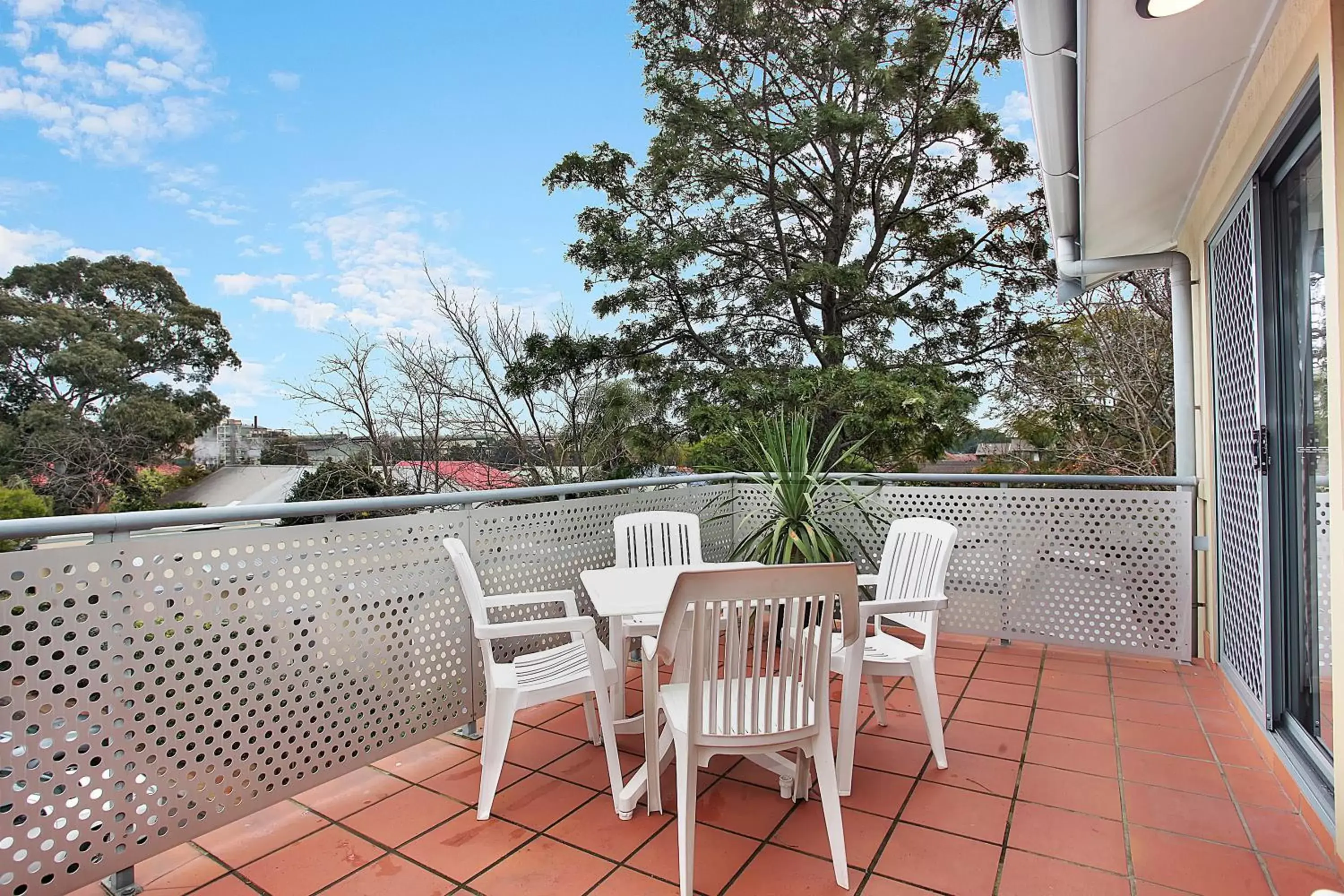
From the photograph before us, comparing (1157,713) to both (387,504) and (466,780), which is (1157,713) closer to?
(466,780)

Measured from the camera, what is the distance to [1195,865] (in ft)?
6.41

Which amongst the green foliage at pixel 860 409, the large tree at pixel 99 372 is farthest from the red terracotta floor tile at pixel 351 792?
the large tree at pixel 99 372

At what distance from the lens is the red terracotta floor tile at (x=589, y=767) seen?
250cm

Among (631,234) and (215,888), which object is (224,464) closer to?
(631,234)

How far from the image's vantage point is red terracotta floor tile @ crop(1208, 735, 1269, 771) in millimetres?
2578

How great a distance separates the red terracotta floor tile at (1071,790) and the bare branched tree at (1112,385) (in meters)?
5.39

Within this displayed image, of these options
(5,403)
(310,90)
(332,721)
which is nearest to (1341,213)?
(332,721)

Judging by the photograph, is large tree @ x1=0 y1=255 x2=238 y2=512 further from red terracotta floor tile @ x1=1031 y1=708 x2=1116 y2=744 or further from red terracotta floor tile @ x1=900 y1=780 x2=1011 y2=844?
red terracotta floor tile @ x1=1031 y1=708 x2=1116 y2=744

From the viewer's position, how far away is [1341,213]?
1745 mm

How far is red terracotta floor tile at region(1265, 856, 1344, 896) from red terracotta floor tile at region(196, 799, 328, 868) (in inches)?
106

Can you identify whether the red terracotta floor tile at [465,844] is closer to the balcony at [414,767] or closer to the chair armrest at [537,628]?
the balcony at [414,767]

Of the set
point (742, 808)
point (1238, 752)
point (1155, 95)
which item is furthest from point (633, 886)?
point (1155, 95)

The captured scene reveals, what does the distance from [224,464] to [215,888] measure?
12.8 metres

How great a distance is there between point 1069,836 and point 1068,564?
2.32m
